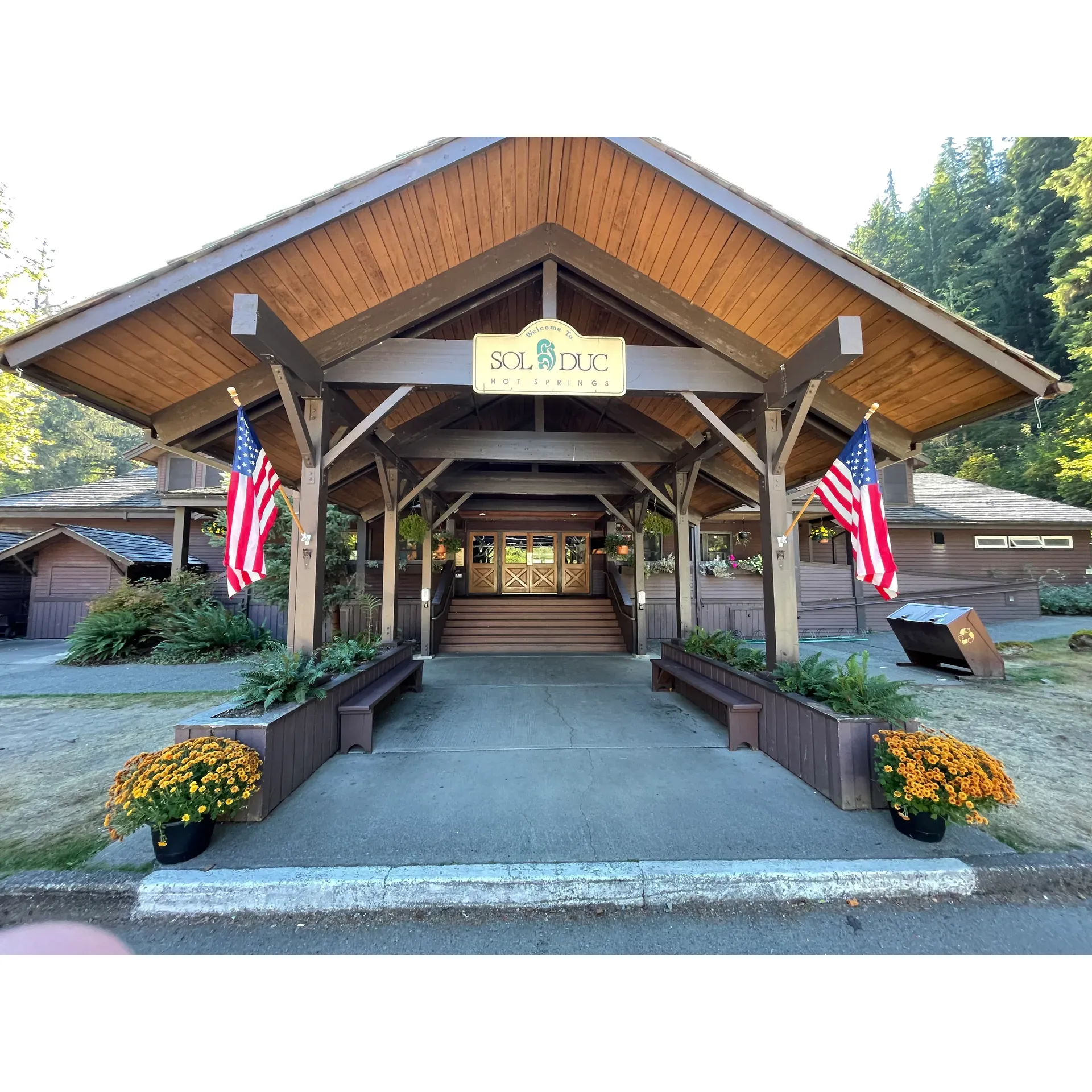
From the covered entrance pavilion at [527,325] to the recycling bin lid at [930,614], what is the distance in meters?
4.05

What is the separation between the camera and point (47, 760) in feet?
14.8

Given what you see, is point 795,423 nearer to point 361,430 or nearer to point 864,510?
point 864,510

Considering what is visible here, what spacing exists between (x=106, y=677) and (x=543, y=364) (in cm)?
921

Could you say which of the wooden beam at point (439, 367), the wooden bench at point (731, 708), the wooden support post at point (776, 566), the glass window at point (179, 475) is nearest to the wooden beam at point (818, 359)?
the wooden support post at point (776, 566)

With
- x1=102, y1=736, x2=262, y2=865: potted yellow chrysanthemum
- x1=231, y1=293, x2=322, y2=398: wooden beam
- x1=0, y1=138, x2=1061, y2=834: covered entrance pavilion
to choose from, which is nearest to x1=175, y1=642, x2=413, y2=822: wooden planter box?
x1=102, y1=736, x2=262, y2=865: potted yellow chrysanthemum

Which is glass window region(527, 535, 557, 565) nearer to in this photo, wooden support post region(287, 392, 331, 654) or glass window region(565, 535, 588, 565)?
glass window region(565, 535, 588, 565)

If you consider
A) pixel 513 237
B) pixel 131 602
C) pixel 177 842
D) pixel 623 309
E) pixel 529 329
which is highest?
pixel 513 237

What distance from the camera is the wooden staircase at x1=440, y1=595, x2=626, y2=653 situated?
419 inches

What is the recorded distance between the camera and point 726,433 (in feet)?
16.0

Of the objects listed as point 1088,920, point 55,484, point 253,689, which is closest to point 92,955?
point 253,689

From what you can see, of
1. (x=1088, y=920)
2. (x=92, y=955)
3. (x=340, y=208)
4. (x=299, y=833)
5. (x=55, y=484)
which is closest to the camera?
(x=92, y=955)

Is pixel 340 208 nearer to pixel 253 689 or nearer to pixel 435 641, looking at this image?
pixel 253 689

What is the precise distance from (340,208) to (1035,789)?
7.12m

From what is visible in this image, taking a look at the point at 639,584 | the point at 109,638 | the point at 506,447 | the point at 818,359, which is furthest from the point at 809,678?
the point at 109,638
